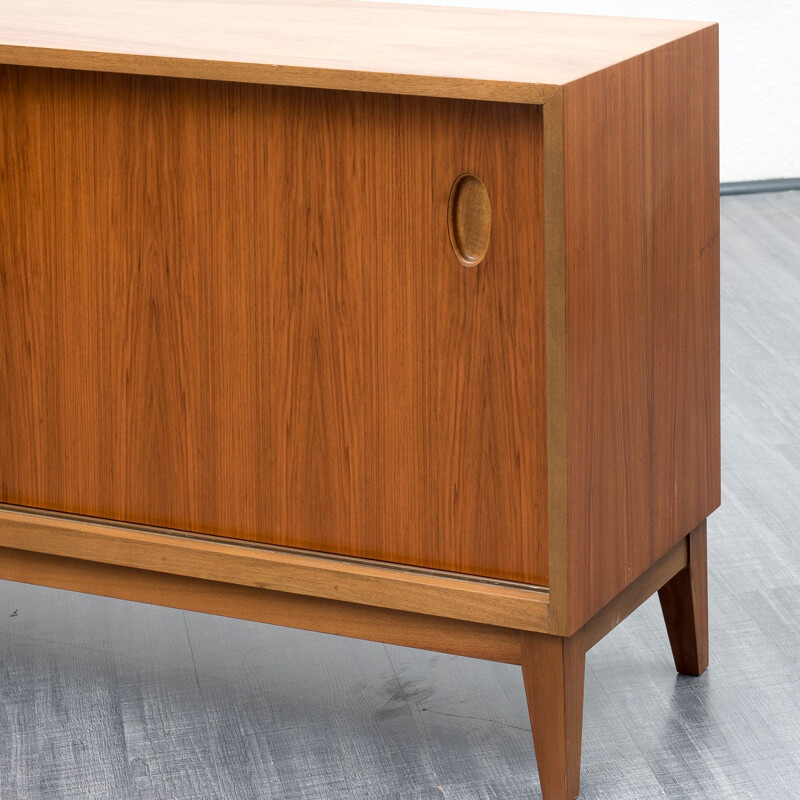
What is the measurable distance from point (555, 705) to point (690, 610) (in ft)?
1.19

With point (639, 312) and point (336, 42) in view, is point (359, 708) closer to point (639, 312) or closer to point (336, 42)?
point (639, 312)


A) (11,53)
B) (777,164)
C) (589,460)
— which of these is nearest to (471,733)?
(589,460)

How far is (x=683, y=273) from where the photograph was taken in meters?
1.59

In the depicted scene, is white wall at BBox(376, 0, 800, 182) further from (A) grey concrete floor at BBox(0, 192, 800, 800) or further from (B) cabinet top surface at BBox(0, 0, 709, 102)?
(B) cabinet top surface at BBox(0, 0, 709, 102)

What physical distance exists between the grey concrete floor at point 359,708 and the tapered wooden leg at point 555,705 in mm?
70

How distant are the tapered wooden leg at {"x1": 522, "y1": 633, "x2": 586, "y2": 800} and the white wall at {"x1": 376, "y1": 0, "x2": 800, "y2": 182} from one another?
3263 millimetres

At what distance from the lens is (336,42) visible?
151 cm

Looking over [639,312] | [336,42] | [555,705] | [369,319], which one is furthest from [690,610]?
[336,42]

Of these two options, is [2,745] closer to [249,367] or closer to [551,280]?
[249,367]

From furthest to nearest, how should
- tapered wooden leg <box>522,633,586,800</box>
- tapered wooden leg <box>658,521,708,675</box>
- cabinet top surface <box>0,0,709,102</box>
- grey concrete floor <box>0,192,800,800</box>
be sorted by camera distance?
tapered wooden leg <box>658,521,708,675</box>, grey concrete floor <box>0,192,800,800</box>, tapered wooden leg <box>522,633,586,800</box>, cabinet top surface <box>0,0,709,102</box>

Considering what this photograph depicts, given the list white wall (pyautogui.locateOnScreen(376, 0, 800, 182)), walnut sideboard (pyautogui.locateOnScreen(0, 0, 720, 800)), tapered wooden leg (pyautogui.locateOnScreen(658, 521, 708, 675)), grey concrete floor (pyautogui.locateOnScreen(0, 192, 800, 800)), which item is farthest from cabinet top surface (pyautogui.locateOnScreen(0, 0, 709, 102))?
white wall (pyautogui.locateOnScreen(376, 0, 800, 182))

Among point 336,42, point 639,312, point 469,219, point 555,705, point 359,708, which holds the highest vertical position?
point 336,42

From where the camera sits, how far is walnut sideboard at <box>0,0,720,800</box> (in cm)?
139

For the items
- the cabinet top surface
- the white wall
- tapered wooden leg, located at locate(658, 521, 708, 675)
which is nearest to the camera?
the cabinet top surface
